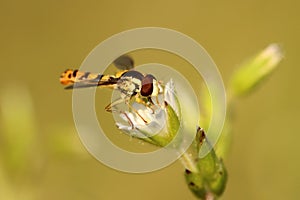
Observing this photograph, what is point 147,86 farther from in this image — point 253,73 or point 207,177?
point 253,73

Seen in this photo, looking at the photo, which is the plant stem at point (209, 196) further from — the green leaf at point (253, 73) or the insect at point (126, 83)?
the green leaf at point (253, 73)

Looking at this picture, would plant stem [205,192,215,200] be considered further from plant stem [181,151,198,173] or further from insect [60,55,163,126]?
insect [60,55,163,126]

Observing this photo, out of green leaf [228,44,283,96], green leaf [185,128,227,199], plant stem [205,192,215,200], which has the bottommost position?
plant stem [205,192,215,200]

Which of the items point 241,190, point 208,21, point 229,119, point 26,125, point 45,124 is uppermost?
point 208,21

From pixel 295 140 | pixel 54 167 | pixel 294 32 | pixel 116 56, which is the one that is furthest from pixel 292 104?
pixel 116 56

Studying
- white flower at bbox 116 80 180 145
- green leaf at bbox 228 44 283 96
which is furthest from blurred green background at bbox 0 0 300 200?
A: white flower at bbox 116 80 180 145

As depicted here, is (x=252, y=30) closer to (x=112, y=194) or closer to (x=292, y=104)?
(x=292, y=104)
